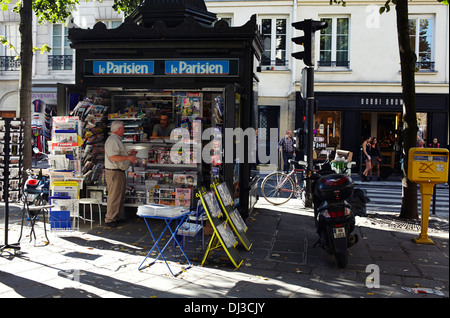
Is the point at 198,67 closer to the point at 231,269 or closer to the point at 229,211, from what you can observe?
the point at 229,211

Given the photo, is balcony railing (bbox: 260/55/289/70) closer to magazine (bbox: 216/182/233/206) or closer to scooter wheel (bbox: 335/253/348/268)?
magazine (bbox: 216/182/233/206)

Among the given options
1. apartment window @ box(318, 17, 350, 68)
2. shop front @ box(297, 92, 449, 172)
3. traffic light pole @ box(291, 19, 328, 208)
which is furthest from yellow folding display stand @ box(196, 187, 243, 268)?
apartment window @ box(318, 17, 350, 68)

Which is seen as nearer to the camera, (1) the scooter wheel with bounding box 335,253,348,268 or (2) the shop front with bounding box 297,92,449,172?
(1) the scooter wheel with bounding box 335,253,348,268

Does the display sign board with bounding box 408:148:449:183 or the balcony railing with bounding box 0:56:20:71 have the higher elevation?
the balcony railing with bounding box 0:56:20:71

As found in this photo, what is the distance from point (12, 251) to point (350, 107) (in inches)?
645

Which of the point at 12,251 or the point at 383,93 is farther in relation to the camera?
the point at 383,93

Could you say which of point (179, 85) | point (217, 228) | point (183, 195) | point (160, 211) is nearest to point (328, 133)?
point (183, 195)

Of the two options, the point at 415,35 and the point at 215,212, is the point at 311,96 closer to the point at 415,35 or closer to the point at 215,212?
the point at 215,212

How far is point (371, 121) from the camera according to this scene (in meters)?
20.4

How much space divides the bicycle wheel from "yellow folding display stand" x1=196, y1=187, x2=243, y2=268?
4.91 metres

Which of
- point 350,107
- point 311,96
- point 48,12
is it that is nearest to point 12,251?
point 311,96

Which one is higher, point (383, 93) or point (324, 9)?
point (324, 9)

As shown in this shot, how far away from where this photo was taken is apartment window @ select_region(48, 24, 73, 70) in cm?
2373

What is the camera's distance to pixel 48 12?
40.4ft
